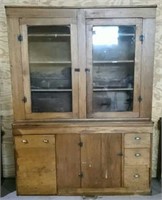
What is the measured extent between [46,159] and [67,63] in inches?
38.3

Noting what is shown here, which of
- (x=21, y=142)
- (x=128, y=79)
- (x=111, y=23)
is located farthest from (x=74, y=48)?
(x=21, y=142)

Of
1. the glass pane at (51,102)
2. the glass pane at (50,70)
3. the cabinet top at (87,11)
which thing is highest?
the cabinet top at (87,11)

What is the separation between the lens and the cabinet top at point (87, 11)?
7.50 feet

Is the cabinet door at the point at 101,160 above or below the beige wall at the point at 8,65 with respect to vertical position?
below

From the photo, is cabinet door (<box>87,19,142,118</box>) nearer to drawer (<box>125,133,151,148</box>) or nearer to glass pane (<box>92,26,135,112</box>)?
glass pane (<box>92,26,135,112</box>)

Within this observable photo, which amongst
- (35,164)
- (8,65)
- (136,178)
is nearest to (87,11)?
(8,65)

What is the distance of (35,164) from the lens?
2549 millimetres

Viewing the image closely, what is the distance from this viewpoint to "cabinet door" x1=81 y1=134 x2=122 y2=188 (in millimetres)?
2502

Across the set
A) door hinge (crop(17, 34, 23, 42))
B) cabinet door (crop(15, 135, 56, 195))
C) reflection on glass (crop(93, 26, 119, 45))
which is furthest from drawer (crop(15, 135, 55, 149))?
reflection on glass (crop(93, 26, 119, 45))

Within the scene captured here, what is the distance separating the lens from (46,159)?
8.33ft

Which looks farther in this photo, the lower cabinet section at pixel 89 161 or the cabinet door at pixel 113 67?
the lower cabinet section at pixel 89 161

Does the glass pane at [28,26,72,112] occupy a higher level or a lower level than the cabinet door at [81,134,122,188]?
higher

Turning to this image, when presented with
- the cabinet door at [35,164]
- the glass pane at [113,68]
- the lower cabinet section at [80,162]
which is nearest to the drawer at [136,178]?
the lower cabinet section at [80,162]

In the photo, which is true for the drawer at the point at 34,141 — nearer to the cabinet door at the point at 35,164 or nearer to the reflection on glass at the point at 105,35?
the cabinet door at the point at 35,164
